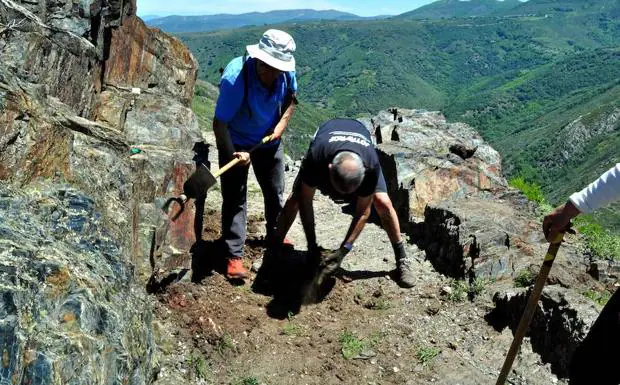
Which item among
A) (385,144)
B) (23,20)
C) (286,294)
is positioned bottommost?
(286,294)

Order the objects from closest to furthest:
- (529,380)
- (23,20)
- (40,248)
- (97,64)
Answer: (40,248) → (529,380) → (23,20) → (97,64)

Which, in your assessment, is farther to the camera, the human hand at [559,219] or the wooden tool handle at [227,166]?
the wooden tool handle at [227,166]

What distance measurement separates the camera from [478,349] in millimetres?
5656

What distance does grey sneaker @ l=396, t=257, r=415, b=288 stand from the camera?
6.75m

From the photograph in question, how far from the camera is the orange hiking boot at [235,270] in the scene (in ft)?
21.5

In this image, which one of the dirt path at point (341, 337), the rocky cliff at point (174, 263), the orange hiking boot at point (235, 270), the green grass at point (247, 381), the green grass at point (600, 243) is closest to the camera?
the rocky cliff at point (174, 263)

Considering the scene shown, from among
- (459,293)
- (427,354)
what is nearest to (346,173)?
(427,354)

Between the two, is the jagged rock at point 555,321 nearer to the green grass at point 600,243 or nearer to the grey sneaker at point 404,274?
the grey sneaker at point 404,274

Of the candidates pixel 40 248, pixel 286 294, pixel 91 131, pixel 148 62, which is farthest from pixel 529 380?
pixel 148 62

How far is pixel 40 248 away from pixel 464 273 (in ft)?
16.0

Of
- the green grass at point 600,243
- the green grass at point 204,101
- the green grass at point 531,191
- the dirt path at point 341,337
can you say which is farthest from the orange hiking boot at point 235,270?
the green grass at point 204,101

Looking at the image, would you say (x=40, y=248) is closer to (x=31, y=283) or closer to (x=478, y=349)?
(x=31, y=283)

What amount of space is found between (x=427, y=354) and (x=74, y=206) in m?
3.46

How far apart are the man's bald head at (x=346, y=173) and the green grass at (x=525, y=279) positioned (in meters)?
2.43
